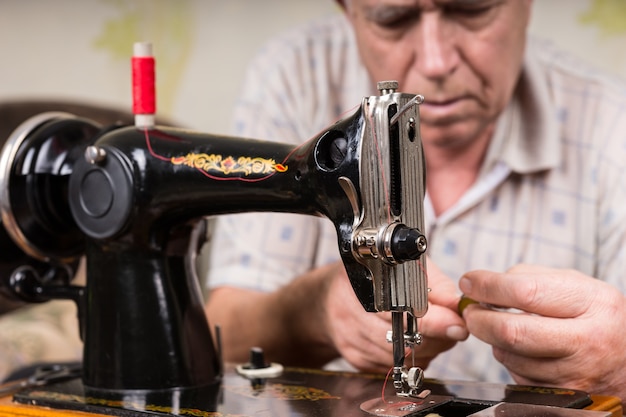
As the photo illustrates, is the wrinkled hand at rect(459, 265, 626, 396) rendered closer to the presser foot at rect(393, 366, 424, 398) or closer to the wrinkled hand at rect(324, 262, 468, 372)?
the wrinkled hand at rect(324, 262, 468, 372)

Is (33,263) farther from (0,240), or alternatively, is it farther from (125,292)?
(125,292)

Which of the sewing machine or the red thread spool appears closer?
the sewing machine

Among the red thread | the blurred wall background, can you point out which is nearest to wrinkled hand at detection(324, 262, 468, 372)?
the red thread

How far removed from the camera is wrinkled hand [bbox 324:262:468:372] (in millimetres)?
1213

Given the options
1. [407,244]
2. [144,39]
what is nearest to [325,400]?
[407,244]

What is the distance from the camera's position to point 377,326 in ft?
4.26

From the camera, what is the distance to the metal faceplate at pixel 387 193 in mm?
1020

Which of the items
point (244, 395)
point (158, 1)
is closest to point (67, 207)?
point (244, 395)

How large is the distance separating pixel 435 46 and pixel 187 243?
60 cm

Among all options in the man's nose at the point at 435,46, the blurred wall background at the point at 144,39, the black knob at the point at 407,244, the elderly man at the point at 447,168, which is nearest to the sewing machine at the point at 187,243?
the black knob at the point at 407,244

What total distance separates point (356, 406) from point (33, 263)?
555 millimetres

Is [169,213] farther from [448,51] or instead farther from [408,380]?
[448,51]

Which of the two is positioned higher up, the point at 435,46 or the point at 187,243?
the point at 435,46

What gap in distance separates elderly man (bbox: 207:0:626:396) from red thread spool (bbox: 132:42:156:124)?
1.20ft
